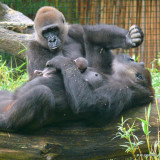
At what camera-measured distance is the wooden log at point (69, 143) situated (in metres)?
2.67

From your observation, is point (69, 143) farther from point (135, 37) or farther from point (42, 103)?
point (135, 37)

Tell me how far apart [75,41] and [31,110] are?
1.38 metres

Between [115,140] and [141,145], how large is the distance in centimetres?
25

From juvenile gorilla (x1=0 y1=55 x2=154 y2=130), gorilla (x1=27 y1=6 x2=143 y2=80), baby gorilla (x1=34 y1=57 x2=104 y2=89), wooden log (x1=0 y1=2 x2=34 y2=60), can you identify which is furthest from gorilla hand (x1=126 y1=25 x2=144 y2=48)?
wooden log (x1=0 y1=2 x2=34 y2=60)

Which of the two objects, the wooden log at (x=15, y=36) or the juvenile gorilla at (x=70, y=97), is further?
the wooden log at (x=15, y=36)

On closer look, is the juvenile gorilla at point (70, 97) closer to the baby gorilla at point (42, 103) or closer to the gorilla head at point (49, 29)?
the baby gorilla at point (42, 103)

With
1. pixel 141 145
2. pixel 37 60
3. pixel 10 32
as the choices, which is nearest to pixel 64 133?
pixel 141 145

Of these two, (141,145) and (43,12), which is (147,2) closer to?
(43,12)

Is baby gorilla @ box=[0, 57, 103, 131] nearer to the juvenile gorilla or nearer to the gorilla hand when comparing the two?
the juvenile gorilla

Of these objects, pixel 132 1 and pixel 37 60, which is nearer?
pixel 37 60

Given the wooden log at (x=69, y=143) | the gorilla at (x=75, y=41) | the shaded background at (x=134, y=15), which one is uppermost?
the shaded background at (x=134, y=15)

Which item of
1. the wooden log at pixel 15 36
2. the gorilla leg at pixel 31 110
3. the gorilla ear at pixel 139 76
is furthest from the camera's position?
the wooden log at pixel 15 36

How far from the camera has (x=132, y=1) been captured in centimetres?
765

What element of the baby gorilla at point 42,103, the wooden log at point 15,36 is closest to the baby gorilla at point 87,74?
the baby gorilla at point 42,103
